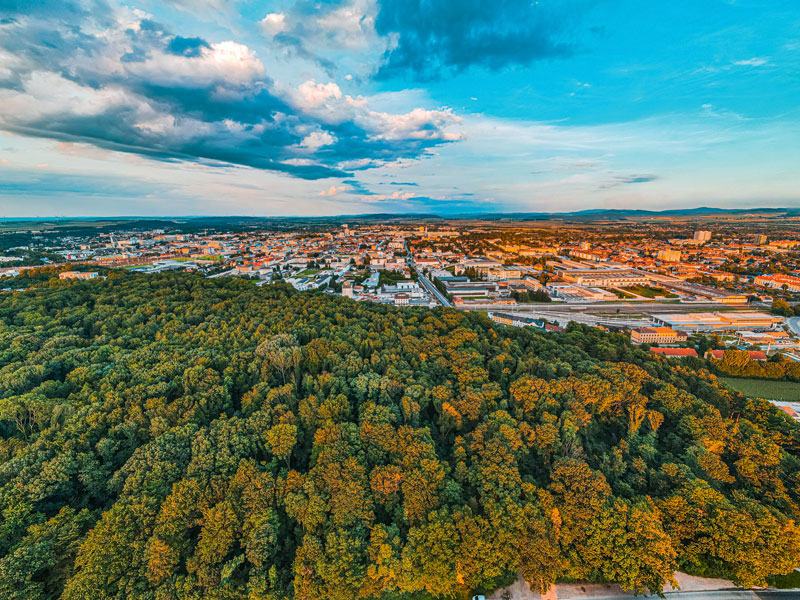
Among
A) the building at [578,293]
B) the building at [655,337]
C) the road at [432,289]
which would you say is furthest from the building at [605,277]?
the building at [655,337]

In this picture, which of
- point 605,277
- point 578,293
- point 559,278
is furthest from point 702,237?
point 578,293

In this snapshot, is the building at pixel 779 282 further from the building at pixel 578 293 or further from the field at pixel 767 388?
the field at pixel 767 388

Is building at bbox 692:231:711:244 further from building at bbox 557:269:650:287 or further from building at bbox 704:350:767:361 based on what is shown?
building at bbox 704:350:767:361

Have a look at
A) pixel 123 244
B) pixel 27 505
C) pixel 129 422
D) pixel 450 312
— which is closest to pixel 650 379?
pixel 450 312

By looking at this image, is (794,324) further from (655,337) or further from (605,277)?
(605,277)

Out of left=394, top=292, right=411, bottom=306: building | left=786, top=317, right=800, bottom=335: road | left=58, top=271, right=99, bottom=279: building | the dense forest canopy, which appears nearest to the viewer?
the dense forest canopy

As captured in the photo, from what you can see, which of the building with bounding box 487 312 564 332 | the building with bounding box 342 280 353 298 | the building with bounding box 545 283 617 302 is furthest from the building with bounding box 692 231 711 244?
the building with bounding box 342 280 353 298
